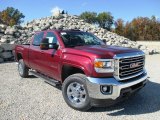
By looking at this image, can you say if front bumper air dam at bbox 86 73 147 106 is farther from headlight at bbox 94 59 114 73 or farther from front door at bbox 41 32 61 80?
front door at bbox 41 32 61 80

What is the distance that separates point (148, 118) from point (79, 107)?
1.58 metres

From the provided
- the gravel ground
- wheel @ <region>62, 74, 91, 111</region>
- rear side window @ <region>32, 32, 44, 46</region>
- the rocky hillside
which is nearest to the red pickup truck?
wheel @ <region>62, 74, 91, 111</region>

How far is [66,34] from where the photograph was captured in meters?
7.04

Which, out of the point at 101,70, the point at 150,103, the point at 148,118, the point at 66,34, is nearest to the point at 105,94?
the point at 101,70

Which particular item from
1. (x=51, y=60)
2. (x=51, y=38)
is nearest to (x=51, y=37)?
(x=51, y=38)

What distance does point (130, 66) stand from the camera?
5863mm

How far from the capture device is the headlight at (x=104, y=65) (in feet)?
17.8

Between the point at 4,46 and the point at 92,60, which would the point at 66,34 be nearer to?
the point at 92,60

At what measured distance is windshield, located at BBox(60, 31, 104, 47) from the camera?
6742 mm

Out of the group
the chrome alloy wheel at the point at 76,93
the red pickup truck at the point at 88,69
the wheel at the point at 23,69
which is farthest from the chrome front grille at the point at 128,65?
the wheel at the point at 23,69

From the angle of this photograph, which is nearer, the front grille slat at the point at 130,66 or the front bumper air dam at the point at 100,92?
the front bumper air dam at the point at 100,92

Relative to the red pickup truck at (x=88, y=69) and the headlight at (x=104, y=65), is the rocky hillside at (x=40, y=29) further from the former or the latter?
the headlight at (x=104, y=65)

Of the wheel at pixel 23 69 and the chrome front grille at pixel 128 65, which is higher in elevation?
the chrome front grille at pixel 128 65

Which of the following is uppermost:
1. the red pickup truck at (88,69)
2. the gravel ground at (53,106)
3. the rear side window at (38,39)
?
the rear side window at (38,39)
